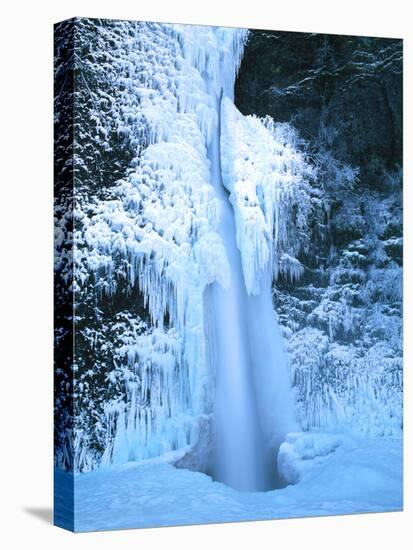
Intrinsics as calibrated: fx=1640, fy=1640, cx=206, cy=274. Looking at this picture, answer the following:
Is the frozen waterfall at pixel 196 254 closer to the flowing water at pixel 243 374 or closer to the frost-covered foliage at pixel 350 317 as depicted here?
the flowing water at pixel 243 374

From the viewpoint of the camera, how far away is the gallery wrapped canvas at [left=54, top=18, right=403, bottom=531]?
1017 cm

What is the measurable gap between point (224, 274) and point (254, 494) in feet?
4.74

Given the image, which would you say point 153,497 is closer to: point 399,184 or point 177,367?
point 177,367

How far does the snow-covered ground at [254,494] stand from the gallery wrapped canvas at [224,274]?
0.04 feet

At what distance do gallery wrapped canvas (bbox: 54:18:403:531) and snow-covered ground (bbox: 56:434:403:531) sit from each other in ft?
0.04

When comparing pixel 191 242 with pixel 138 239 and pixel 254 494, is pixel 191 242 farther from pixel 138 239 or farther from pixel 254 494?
pixel 254 494

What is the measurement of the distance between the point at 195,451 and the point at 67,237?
160 cm

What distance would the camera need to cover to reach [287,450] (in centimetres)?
1080

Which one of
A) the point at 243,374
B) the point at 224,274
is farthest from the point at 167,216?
the point at 243,374

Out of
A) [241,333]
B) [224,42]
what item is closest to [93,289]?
[241,333]

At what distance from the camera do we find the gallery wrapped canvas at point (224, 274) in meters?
10.2

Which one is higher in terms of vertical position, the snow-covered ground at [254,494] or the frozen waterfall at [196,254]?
the frozen waterfall at [196,254]

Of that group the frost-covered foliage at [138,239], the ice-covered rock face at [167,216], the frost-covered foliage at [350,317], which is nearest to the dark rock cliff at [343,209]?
the frost-covered foliage at [350,317]

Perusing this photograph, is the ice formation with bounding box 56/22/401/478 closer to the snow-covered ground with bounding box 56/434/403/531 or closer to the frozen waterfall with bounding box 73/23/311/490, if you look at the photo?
the frozen waterfall with bounding box 73/23/311/490
